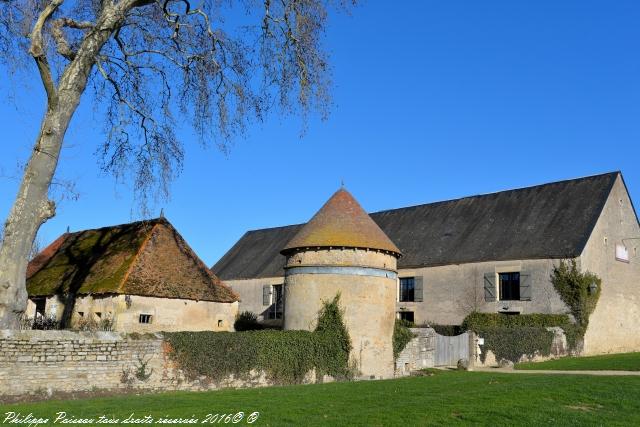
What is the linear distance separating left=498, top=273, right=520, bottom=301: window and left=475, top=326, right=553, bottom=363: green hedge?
5.31m

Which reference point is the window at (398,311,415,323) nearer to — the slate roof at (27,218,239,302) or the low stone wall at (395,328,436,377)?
the low stone wall at (395,328,436,377)

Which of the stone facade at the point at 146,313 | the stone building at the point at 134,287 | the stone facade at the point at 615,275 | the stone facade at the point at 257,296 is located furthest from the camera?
the stone facade at the point at 257,296

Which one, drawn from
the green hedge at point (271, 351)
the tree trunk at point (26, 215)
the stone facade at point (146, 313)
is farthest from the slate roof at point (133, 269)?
the tree trunk at point (26, 215)

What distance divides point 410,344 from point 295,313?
441cm

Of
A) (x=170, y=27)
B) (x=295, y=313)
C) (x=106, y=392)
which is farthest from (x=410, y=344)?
(x=170, y=27)

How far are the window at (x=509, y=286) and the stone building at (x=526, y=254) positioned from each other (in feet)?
0.16

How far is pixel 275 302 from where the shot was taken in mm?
38375

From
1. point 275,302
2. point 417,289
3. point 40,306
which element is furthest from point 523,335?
point 40,306

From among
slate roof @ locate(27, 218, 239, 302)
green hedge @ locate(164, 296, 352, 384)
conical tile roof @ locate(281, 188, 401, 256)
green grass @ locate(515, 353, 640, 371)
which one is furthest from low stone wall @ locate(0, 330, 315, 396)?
green grass @ locate(515, 353, 640, 371)

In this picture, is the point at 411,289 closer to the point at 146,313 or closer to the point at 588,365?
the point at 588,365

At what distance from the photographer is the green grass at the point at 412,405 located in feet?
29.9

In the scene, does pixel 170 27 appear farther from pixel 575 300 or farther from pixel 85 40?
pixel 575 300

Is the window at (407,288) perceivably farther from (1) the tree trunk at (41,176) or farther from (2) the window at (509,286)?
(1) the tree trunk at (41,176)

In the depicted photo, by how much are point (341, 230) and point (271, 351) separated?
4612 mm
